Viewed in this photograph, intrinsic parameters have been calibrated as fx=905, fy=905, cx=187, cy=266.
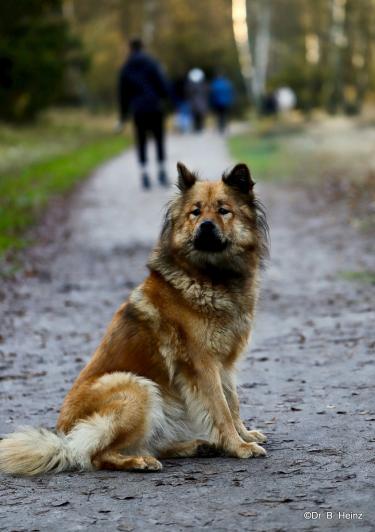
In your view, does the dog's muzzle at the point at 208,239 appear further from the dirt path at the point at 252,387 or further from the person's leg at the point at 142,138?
the person's leg at the point at 142,138

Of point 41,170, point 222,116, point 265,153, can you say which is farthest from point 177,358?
point 222,116

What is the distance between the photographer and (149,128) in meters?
19.4

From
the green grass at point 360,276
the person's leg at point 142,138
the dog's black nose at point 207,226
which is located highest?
Answer: the dog's black nose at point 207,226

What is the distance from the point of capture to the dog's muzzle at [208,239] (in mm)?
5676

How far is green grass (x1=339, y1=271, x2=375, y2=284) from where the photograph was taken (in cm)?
1141

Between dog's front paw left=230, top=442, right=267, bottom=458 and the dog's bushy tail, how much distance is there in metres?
1.01

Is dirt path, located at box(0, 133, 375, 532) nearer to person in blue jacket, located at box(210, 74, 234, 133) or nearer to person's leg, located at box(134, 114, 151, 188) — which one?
person's leg, located at box(134, 114, 151, 188)

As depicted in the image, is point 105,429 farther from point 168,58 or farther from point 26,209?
point 168,58

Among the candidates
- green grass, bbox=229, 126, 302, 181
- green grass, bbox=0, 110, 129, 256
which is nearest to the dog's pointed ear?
green grass, bbox=0, 110, 129, 256

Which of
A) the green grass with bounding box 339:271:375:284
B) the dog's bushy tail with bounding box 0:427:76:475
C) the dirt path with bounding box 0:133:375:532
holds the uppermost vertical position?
the dog's bushy tail with bounding box 0:427:76:475

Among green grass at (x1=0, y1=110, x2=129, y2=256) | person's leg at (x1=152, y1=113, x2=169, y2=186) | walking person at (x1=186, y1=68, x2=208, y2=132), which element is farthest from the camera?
walking person at (x1=186, y1=68, x2=208, y2=132)

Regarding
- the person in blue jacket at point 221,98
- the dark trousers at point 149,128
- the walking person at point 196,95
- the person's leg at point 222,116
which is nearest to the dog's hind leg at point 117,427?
the dark trousers at point 149,128

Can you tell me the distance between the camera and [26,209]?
17.8 meters

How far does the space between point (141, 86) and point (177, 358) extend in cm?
1405
